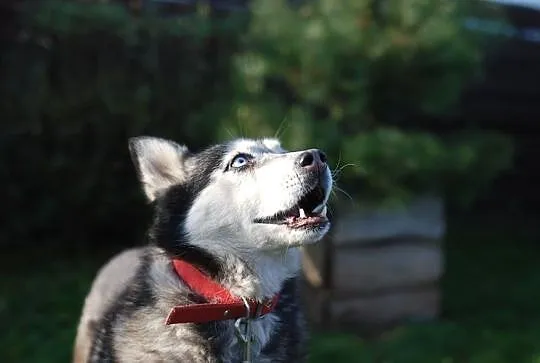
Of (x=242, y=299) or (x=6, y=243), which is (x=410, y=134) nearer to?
(x=242, y=299)

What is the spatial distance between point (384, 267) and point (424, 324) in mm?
402

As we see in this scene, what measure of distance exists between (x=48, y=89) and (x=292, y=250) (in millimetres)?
3466

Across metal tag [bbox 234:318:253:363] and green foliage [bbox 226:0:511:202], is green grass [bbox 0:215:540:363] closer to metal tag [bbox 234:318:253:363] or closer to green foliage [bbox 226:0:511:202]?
green foliage [bbox 226:0:511:202]

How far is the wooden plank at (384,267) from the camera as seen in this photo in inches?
173

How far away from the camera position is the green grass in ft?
13.1

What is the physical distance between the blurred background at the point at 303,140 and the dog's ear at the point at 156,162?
996 mm

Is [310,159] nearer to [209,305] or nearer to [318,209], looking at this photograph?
[318,209]

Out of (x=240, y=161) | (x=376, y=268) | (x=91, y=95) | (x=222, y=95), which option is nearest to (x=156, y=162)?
(x=240, y=161)

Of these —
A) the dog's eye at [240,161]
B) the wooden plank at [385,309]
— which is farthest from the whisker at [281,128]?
the dog's eye at [240,161]

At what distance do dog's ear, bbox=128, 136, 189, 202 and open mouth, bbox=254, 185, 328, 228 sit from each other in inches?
19.4

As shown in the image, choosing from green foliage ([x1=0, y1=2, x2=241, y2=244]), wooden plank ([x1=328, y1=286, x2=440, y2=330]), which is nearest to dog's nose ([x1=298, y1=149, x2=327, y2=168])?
wooden plank ([x1=328, y1=286, x2=440, y2=330])

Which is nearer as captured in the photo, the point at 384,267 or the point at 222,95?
the point at 384,267

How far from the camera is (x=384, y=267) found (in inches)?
176

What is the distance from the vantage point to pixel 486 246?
7.06 meters
